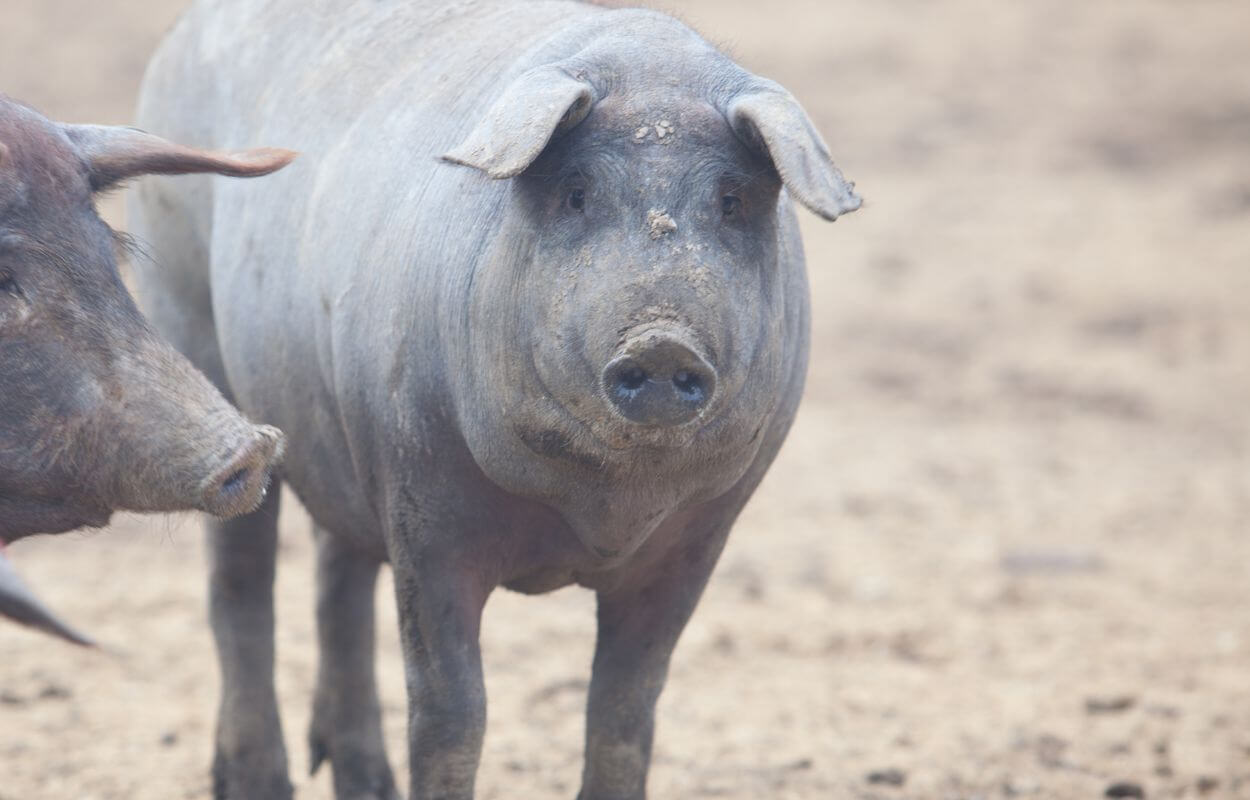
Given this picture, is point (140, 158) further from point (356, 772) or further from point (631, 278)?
Result: point (356, 772)

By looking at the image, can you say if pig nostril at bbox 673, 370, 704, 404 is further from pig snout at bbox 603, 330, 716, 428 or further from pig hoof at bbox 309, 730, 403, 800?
pig hoof at bbox 309, 730, 403, 800

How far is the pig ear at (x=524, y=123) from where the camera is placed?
3.26m

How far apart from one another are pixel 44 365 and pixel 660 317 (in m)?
1.25

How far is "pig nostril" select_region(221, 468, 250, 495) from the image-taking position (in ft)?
11.6

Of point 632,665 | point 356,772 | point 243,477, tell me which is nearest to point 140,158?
point 243,477

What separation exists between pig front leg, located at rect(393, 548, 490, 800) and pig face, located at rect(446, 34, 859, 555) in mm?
343

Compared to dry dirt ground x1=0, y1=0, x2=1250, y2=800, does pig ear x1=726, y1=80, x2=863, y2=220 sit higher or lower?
higher

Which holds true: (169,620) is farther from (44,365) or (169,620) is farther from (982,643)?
(44,365)

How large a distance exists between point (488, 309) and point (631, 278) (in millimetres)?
404

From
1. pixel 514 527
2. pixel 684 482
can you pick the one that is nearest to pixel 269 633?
pixel 514 527

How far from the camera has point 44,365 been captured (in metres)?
3.49

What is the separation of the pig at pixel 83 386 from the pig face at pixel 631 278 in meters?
0.54

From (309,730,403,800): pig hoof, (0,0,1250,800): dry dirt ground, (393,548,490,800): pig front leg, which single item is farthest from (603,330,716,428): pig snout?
(309,730,403,800): pig hoof

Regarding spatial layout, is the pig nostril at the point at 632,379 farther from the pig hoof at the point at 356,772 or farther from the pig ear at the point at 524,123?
the pig hoof at the point at 356,772
